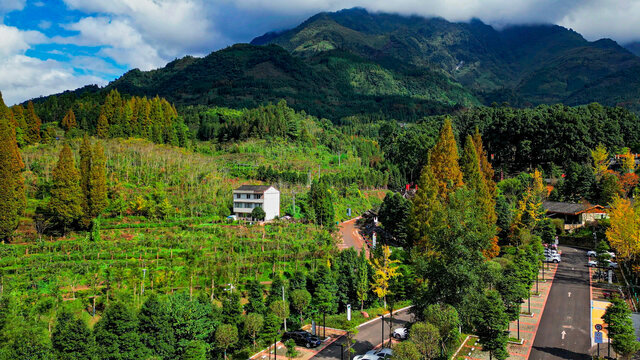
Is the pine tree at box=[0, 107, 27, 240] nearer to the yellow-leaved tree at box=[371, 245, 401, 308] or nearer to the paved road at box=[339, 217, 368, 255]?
the yellow-leaved tree at box=[371, 245, 401, 308]

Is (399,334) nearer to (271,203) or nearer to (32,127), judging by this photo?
(271,203)

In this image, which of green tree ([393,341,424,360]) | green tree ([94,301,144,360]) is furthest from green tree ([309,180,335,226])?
green tree ([393,341,424,360])

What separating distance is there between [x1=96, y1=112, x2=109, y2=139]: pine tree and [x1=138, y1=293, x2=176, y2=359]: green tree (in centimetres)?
5014

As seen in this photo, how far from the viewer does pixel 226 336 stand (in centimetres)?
2202

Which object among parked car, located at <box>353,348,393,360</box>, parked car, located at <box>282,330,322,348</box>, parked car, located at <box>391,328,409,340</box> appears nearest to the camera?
parked car, located at <box>353,348,393,360</box>

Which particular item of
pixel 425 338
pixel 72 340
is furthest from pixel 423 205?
pixel 72 340

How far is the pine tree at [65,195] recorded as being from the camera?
117 ft

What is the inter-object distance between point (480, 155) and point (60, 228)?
43.3 metres

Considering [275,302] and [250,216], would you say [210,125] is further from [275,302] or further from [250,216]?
[275,302]

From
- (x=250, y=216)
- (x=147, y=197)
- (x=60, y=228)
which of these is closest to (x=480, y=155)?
(x=250, y=216)

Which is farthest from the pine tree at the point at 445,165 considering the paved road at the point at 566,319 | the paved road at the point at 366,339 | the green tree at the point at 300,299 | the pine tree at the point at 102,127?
the pine tree at the point at 102,127

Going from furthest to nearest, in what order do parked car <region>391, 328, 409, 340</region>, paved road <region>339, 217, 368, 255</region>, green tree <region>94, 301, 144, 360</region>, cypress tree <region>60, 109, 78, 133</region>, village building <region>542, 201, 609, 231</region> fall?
cypress tree <region>60, 109, 78, 133</region>, village building <region>542, 201, 609, 231</region>, paved road <region>339, 217, 368, 255</region>, parked car <region>391, 328, 409, 340</region>, green tree <region>94, 301, 144, 360</region>

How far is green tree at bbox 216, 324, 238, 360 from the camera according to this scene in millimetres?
21922

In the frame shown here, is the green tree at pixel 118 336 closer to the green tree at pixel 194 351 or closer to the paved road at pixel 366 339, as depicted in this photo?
the green tree at pixel 194 351
